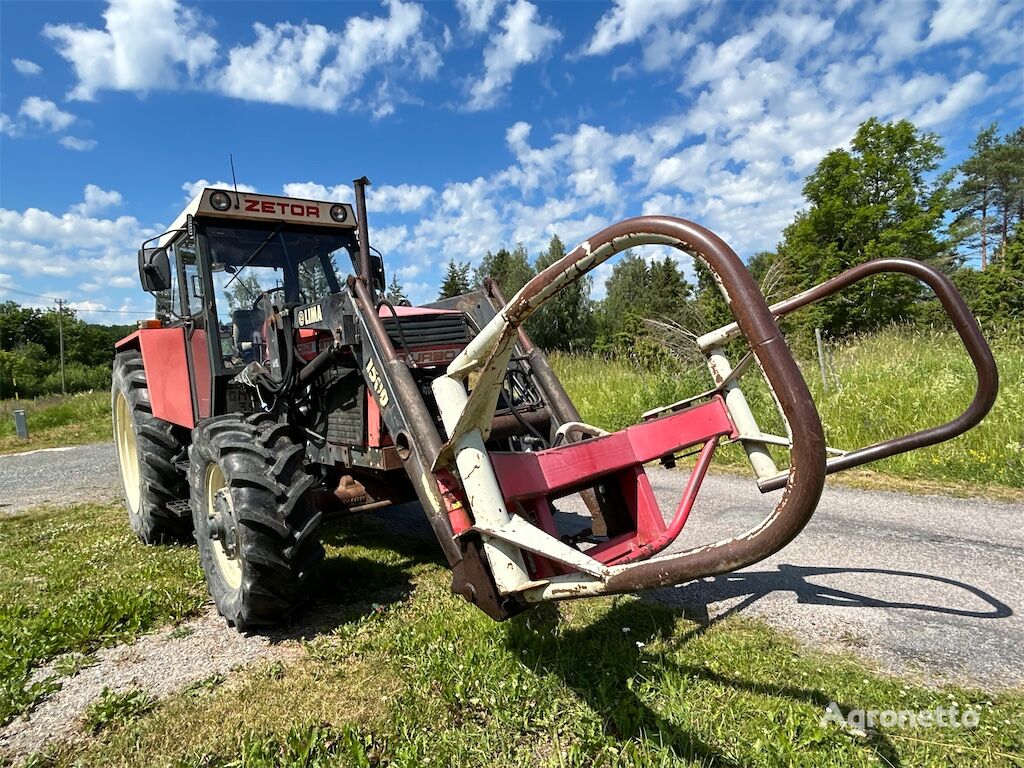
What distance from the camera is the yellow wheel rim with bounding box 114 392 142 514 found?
224 inches

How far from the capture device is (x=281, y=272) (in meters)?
4.59

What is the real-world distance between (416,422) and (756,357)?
5.25ft

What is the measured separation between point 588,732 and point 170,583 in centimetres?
285

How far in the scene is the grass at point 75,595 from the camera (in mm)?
2889

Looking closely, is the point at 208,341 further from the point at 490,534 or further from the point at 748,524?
the point at 748,524

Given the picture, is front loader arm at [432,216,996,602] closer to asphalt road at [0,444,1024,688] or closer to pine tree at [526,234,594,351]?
asphalt road at [0,444,1024,688]

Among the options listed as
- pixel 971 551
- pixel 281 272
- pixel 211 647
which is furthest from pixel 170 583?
pixel 971 551

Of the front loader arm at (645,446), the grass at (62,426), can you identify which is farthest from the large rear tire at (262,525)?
the grass at (62,426)

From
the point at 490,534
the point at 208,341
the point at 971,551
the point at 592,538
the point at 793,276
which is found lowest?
the point at 971,551

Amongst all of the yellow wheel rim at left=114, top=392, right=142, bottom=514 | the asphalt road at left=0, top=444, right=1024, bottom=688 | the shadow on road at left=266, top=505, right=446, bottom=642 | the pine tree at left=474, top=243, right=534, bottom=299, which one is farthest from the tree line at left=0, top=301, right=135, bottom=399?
the asphalt road at left=0, top=444, right=1024, bottom=688

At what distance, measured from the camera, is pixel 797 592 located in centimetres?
324

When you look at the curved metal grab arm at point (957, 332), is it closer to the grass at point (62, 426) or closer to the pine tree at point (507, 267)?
the grass at point (62, 426)

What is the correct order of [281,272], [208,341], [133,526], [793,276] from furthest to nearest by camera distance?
[793,276] < [133,526] < [281,272] < [208,341]

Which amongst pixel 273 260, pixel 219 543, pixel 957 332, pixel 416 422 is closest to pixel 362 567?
pixel 219 543
